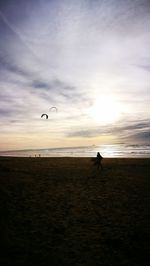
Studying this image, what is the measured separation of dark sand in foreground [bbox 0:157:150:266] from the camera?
5.76 m

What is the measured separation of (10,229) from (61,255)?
221 centimetres

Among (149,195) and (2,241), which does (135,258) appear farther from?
(149,195)

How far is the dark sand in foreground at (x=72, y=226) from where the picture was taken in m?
5.76

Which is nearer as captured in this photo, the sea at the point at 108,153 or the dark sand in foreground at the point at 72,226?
the dark sand in foreground at the point at 72,226

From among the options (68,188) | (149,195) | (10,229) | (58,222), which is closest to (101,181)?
(68,188)

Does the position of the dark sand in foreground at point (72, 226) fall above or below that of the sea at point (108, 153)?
below

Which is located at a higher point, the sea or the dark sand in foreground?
the sea

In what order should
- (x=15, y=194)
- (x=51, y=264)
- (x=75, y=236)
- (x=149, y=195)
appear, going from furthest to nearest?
1. (x=149, y=195)
2. (x=15, y=194)
3. (x=75, y=236)
4. (x=51, y=264)

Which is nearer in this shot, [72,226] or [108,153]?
[72,226]

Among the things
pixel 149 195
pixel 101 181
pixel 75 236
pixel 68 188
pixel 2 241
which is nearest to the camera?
pixel 2 241

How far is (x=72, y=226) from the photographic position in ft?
25.4

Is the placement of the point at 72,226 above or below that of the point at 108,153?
below

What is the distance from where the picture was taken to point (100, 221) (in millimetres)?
8195

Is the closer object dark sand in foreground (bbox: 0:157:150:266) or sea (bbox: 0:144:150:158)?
dark sand in foreground (bbox: 0:157:150:266)
